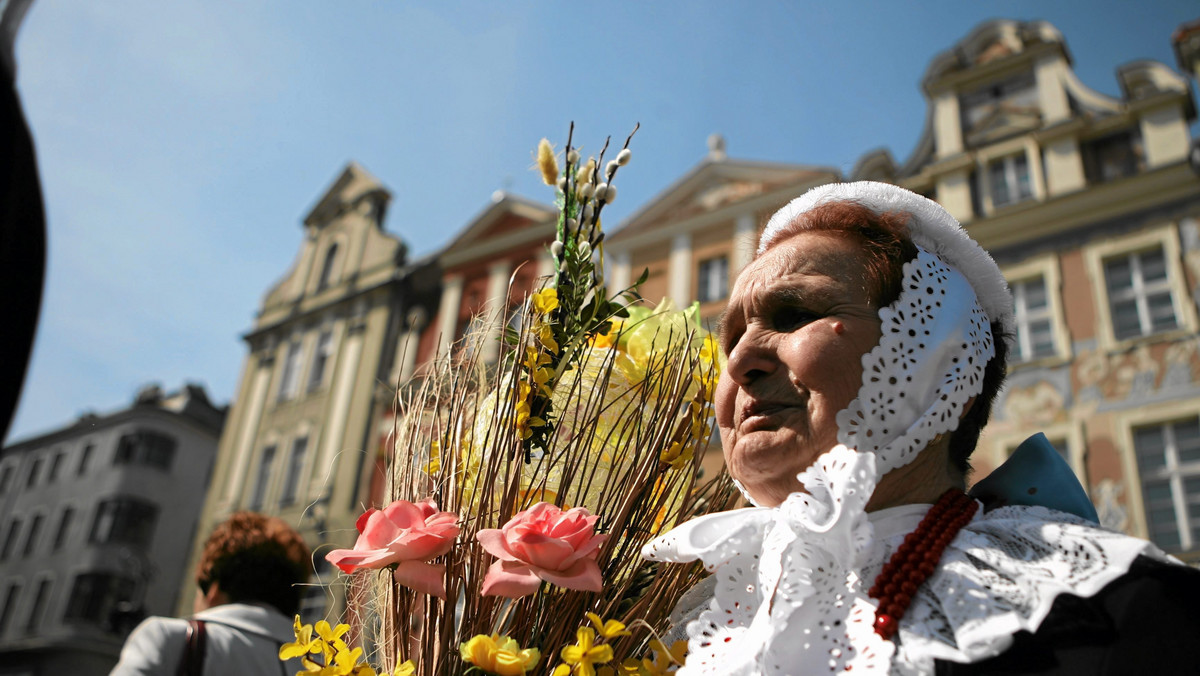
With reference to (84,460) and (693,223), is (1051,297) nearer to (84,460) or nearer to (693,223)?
(693,223)

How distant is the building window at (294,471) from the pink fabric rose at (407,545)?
16.0 m

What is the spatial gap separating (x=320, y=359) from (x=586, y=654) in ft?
57.2

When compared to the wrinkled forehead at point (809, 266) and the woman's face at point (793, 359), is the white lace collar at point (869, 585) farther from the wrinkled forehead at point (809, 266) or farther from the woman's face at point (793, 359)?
the wrinkled forehead at point (809, 266)

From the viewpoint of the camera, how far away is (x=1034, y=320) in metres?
10.4

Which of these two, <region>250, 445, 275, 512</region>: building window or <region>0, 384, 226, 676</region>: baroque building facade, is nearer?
<region>250, 445, 275, 512</region>: building window

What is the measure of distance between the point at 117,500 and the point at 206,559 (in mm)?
26819

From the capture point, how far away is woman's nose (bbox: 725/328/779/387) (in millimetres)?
1240

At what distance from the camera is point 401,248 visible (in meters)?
18.1

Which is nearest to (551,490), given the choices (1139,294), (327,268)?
(1139,294)

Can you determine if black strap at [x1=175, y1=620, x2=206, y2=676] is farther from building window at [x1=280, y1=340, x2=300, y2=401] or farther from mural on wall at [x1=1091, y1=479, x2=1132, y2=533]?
building window at [x1=280, y1=340, x2=300, y2=401]

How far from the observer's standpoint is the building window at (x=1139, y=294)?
973 centimetres

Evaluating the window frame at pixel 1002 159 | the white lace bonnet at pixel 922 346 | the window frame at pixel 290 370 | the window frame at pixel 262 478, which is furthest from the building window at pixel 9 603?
the white lace bonnet at pixel 922 346

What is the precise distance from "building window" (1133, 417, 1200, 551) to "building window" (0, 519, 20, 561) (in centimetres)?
2978

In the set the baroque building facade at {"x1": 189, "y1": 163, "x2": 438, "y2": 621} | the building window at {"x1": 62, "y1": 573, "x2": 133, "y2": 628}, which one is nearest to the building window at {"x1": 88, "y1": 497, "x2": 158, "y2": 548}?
the building window at {"x1": 62, "y1": 573, "x2": 133, "y2": 628}
